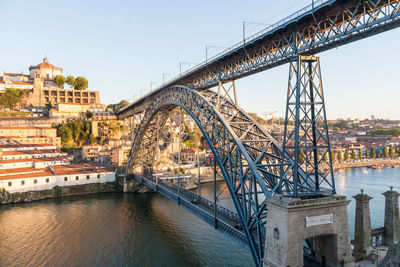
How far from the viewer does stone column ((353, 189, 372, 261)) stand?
16.5m

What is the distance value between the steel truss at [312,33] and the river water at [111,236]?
1265cm

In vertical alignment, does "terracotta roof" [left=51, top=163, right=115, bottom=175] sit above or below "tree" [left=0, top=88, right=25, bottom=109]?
below

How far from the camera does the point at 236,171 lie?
16.2 m

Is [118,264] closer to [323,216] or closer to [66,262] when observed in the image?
[66,262]

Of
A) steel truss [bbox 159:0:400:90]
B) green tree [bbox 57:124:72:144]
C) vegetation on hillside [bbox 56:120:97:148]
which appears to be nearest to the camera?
steel truss [bbox 159:0:400:90]

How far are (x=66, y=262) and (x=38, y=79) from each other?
73434 millimetres

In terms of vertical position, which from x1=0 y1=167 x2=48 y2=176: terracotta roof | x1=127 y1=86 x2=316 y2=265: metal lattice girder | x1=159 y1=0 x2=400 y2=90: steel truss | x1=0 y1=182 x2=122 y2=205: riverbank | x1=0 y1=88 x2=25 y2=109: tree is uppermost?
x1=0 y1=88 x2=25 y2=109: tree

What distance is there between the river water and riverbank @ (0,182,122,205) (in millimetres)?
1536

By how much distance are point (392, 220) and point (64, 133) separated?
61.8 m

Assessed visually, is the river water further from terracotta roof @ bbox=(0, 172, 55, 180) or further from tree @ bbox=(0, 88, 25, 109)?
tree @ bbox=(0, 88, 25, 109)

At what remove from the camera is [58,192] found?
1489 inches

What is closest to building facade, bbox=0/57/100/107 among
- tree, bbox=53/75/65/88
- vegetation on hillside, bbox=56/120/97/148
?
tree, bbox=53/75/65/88

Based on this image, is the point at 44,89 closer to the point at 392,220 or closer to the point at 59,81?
the point at 59,81

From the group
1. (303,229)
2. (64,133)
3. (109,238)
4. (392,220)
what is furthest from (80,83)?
(303,229)
